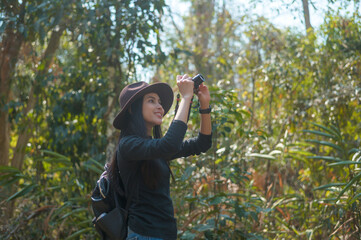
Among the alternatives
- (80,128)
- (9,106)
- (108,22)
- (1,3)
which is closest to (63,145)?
(80,128)

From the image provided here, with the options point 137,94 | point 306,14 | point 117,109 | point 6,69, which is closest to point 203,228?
point 137,94

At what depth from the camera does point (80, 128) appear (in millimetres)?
5230

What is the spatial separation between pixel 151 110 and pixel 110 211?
569 millimetres

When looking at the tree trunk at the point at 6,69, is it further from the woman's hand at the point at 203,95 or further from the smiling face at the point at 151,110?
the woman's hand at the point at 203,95

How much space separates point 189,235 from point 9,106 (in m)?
2.98

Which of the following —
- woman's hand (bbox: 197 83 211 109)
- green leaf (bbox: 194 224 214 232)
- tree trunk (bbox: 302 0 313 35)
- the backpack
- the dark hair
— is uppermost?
tree trunk (bbox: 302 0 313 35)

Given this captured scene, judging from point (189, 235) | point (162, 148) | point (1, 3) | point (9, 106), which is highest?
point (1, 3)

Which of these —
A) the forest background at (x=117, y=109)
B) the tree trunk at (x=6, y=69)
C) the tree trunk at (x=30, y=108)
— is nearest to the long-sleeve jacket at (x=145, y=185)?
the forest background at (x=117, y=109)

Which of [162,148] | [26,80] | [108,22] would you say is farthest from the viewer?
[26,80]

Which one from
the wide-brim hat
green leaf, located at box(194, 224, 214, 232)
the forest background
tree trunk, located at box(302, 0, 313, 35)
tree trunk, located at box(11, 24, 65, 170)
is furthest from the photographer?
tree trunk, located at box(11, 24, 65, 170)

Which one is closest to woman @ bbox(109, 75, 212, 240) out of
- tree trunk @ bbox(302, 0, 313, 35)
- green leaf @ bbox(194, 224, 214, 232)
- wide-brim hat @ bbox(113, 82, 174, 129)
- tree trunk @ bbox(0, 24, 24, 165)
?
wide-brim hat @ bbox(113, 82, 174, 129)

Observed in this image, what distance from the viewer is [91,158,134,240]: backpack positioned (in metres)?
2.14

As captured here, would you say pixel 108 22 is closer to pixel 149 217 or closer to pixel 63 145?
pixel 63 145

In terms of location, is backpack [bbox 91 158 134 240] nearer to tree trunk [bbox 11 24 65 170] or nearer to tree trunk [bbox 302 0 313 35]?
tree trunk [bbox 11 24 65 170]
